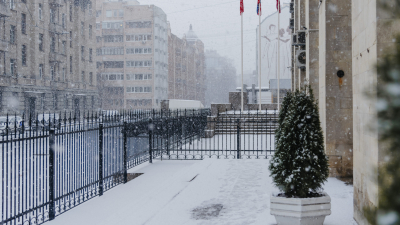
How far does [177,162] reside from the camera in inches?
541

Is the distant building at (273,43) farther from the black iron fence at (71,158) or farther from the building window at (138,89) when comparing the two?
the building window at (138,89)

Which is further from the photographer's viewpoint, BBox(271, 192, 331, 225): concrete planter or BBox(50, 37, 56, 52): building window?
BBox(50, 37, 56, 52): building window

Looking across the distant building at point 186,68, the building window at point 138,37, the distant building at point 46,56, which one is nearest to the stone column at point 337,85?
the distant building at point 46,56

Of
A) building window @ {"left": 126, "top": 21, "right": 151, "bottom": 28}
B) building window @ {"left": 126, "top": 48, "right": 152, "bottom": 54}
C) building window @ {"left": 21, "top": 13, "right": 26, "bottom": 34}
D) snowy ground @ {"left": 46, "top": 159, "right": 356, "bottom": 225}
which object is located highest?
building window @ {"left": 126, "top": 21, "right": 151, "bottom": 28}

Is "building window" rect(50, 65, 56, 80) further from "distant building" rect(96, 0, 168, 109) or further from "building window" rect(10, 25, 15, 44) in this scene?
"distant building" rect(96, 0, 168, 109)

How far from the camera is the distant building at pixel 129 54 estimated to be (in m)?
76.5

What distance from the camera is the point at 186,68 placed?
98562 mm

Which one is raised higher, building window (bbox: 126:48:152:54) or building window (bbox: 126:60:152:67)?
building window (bbox: 126:48:152:54)

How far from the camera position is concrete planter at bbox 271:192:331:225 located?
18.3 ft

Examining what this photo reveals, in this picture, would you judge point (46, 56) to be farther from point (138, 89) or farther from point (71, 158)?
point (71, 158)

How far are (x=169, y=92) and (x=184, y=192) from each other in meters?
78.8

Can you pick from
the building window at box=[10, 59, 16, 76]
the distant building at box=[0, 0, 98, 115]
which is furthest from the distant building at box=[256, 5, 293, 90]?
the building window at box=[10, 59, 16, 76]

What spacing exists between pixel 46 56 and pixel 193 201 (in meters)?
39.6

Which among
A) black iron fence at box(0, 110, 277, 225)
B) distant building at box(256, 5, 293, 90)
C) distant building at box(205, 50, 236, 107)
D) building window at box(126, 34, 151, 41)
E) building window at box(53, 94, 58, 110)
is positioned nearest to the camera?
black iron fence at box(0, 110, 277, 225)
